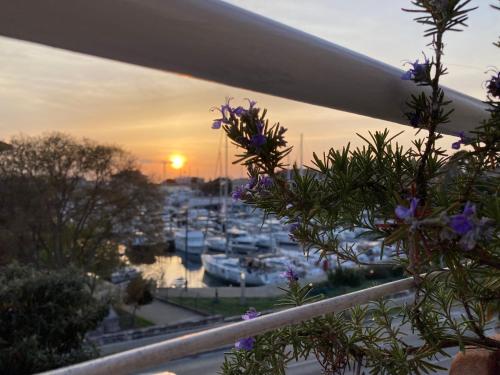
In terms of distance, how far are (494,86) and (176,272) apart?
3094cm

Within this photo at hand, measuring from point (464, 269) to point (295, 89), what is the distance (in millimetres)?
309

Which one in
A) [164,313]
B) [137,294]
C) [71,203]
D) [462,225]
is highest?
[462,225]

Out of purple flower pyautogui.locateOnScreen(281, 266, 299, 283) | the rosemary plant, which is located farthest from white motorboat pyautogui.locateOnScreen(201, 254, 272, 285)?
the rosemary plant

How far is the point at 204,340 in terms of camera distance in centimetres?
57

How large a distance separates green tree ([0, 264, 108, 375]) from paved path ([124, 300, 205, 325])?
8.73m

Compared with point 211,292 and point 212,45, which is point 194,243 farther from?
point 212,45

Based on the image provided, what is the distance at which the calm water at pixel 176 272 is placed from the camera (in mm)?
23688

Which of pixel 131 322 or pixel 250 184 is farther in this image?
pixel 131 322

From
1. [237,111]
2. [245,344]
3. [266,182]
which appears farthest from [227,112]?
[245,344]

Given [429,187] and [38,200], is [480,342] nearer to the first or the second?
[429,187]

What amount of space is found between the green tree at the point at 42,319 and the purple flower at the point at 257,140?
8.42 metres

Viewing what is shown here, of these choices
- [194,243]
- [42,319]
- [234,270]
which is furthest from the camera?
[194,243]

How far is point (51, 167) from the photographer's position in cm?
1809

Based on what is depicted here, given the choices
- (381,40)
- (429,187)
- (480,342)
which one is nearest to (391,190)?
(429,187)
